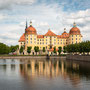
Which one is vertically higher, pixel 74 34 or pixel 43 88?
pixel 74 34

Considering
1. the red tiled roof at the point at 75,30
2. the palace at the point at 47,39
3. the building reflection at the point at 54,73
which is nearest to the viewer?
the building reflection at the point at 54,73

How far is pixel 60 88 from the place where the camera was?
1645 cm

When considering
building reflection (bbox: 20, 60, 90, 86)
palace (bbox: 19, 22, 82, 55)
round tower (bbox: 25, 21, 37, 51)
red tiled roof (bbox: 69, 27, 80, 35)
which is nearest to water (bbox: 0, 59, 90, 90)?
building reflection (bbox: 20, 60, 90, 86)

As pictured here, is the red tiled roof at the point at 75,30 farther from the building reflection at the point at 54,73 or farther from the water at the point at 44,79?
the water at the point at 44,79

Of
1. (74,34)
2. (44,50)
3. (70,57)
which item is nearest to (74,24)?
(74,34)

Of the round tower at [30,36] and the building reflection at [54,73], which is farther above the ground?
the round tower at [30,36]

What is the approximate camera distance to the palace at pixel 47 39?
409 ft

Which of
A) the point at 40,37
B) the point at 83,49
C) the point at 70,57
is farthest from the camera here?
the point at 40,37

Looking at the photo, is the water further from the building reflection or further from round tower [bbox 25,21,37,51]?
round tower [bbox 25,21,37,51]

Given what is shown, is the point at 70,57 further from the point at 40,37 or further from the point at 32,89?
the point at 32,89

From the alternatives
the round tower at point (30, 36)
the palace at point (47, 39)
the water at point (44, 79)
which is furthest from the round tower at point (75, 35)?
the water at point (44, 79)

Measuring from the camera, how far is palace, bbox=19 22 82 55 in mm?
124688

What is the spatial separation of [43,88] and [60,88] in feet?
5.72

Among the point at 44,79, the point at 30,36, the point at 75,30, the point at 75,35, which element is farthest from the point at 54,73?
the point at 75,30
